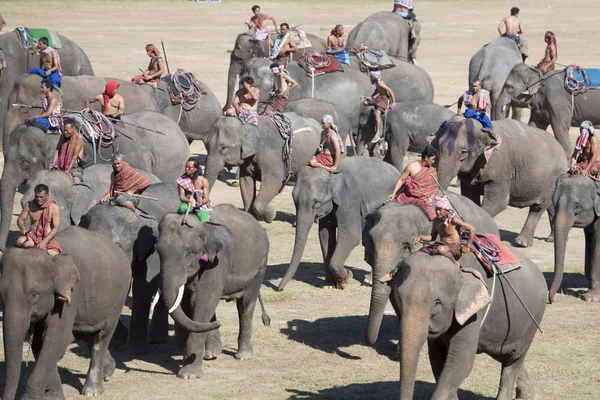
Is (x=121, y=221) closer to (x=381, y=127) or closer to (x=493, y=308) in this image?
(x=493, y=308)

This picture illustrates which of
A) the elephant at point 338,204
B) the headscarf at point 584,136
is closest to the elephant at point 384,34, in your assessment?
the elephant at point 338,204

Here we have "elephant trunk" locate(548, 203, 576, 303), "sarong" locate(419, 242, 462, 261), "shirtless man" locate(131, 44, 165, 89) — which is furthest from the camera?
"shirtless man" locate(131, 44, 165, 89)

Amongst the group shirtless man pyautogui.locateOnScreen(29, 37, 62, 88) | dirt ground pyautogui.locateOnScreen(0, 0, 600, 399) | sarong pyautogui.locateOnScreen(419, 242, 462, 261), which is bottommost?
dirt ground pyautogui.locateOnScreen(0, 0, 600, 399)

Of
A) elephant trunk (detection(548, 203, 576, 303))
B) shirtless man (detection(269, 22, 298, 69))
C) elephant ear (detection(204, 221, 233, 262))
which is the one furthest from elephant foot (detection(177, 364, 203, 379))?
shirtless man (detection(269, 22, 298, 69))

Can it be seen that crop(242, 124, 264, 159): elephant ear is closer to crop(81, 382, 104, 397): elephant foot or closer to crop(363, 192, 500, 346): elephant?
crop(363, 192, 500, 346): elephant

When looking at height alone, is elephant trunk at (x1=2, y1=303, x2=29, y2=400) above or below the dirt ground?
above

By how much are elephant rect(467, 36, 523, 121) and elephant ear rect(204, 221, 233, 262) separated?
14.0m

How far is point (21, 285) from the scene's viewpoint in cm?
1066

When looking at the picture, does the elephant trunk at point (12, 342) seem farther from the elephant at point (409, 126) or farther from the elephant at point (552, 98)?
the elephant at point (552, 98)

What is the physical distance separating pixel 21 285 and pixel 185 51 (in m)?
27.6

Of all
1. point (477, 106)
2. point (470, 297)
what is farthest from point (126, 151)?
point (470, 297)

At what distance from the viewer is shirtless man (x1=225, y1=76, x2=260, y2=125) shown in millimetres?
19672

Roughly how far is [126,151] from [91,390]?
21.7 ft

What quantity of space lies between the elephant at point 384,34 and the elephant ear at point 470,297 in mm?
18271
